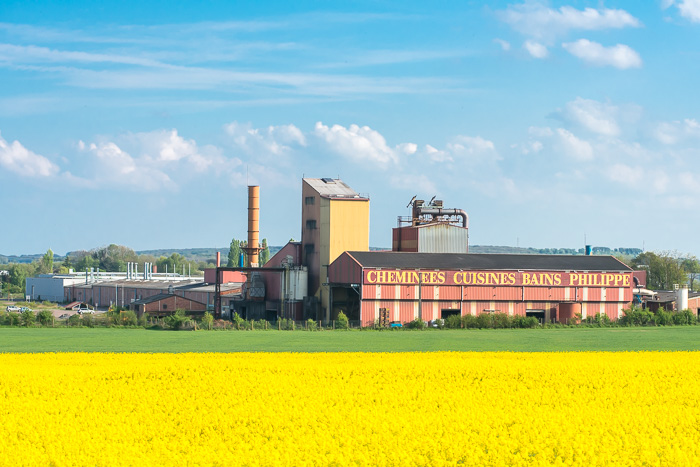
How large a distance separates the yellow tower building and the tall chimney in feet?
40.2

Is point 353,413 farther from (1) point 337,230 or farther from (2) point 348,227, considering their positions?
(2) point 348,227

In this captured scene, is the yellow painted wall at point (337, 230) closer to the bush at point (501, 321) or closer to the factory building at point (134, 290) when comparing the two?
the factory building at point (134, 290)

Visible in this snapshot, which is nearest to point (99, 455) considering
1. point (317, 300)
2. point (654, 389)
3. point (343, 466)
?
point (343, 466)

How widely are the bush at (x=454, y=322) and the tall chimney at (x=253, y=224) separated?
95.7 feet

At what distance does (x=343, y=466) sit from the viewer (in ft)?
65.9

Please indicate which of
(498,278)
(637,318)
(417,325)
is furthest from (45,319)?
(637,318)

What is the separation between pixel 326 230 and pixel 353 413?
66809 mm

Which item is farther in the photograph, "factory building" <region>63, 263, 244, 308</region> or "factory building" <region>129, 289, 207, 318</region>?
"factory building" <region>63, 263, 244, 308</region>

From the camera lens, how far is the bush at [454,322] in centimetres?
8431

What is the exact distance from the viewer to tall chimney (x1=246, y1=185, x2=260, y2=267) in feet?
350

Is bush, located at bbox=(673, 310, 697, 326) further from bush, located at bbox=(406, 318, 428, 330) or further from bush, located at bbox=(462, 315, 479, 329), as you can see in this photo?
bush, located at bbox=(406, 318, 428, 330)

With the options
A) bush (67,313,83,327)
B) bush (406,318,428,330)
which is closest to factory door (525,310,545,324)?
bush (406,318,428,330)

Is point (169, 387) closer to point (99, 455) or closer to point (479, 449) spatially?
point (99, 455)

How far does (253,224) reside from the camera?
351 ft
